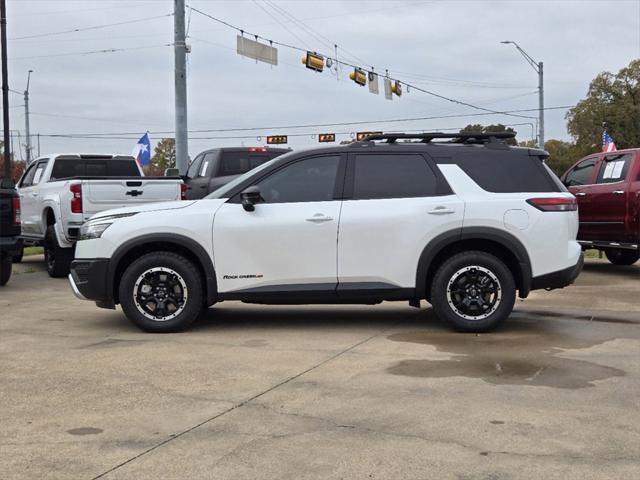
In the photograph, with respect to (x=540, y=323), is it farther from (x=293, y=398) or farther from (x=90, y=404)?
(x=90, y=404)

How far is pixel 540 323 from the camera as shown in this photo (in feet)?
25.9

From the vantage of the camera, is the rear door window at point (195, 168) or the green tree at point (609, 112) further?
the green tree at point (609, 112)

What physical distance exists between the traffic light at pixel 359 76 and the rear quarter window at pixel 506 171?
75.7 ft

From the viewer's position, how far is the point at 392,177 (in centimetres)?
736

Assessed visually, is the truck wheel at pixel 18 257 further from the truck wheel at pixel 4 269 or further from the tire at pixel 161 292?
the tire at pixel 161 292

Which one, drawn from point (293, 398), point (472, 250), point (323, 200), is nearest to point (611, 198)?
point (472, 250)

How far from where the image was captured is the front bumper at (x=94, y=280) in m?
7.21

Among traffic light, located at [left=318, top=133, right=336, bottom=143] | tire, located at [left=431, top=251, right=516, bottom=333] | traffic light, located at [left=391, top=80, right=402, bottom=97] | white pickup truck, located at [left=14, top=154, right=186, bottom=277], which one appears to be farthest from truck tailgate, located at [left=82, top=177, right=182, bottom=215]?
traffic light, located at [left=318, top=133, right=336, bottom=143]

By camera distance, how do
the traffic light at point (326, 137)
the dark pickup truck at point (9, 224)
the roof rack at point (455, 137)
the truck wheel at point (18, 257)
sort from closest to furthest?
1. the roof rack at point (455, 137)
2. the dark pickup truck at point (9, 224)
3. the truck wheel at point (18, 257)
4. the traffic light at point (326, 137)

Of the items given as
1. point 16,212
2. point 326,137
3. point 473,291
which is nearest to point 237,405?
point 473,291

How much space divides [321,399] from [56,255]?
8.42 metres

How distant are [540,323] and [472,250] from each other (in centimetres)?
129

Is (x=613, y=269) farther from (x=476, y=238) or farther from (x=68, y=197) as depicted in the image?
(x=68, y=197)

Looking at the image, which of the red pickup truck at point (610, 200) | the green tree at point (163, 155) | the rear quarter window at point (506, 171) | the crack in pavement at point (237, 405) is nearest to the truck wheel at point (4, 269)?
the crack in pavement at point (237, 405)
